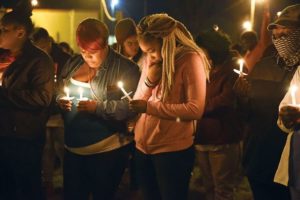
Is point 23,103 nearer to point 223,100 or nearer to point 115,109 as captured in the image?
point 115,109

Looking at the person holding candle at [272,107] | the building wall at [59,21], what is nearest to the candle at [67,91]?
the person holding candle at [272,107]

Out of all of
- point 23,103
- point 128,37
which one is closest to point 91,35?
point 23,103

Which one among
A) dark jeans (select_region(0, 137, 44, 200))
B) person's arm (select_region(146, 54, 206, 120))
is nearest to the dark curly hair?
dark jeans (select_region(0, 137, 44, 200))

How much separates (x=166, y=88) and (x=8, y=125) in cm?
149

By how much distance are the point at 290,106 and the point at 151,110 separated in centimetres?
111

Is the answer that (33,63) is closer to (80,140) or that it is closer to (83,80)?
(83,80)

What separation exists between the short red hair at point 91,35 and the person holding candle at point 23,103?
52 cm

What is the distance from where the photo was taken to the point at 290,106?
3240mm

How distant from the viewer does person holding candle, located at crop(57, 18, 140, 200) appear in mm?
4109

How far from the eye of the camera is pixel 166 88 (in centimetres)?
386

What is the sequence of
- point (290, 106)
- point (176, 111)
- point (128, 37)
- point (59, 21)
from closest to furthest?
1. point (290, 106)
2. point (176, 111)
3. point (128, 37)
4. point (59, 21)

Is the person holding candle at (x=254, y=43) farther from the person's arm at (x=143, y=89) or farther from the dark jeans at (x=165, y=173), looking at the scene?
the dark jeans at (x=165, y=173)

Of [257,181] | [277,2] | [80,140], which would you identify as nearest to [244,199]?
[257,181]

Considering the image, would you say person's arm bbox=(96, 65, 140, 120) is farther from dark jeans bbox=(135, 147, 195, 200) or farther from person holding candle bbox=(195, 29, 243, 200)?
person holding candle bbox=(195, 29, 243, 200)
